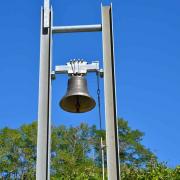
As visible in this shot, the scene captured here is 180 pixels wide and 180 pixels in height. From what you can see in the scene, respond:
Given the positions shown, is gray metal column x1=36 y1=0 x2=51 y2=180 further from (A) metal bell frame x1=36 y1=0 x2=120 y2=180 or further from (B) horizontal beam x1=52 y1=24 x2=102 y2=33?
(B) horizontal beam x1=52 y1=24 x2=102 y2=33

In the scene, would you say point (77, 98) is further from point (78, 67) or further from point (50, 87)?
point (50, 87)

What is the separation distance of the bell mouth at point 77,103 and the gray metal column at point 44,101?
501 millimetres

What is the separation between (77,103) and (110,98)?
0.65 m

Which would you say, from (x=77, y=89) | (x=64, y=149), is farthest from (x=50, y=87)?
(x=64, y=149)

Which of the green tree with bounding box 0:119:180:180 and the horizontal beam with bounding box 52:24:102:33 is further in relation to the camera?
the green tree with bounding box 0:119:180:180

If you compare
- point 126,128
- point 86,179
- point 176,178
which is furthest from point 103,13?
point 126,128

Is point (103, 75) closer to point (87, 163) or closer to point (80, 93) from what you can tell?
point (80, 93)

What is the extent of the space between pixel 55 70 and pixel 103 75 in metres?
0.45

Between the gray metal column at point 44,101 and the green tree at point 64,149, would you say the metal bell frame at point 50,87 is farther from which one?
the green tree at point 64,149

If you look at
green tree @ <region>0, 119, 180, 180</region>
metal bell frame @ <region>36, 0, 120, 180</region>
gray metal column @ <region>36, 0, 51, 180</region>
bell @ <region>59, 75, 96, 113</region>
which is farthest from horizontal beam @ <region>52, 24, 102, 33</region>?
green tree @ <region>0, 119, 180, 180</region>

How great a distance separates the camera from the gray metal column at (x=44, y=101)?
3.75 meters

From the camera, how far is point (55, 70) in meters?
4.21

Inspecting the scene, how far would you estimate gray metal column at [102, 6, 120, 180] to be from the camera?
374 centimetres

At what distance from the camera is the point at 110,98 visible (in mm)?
3982
